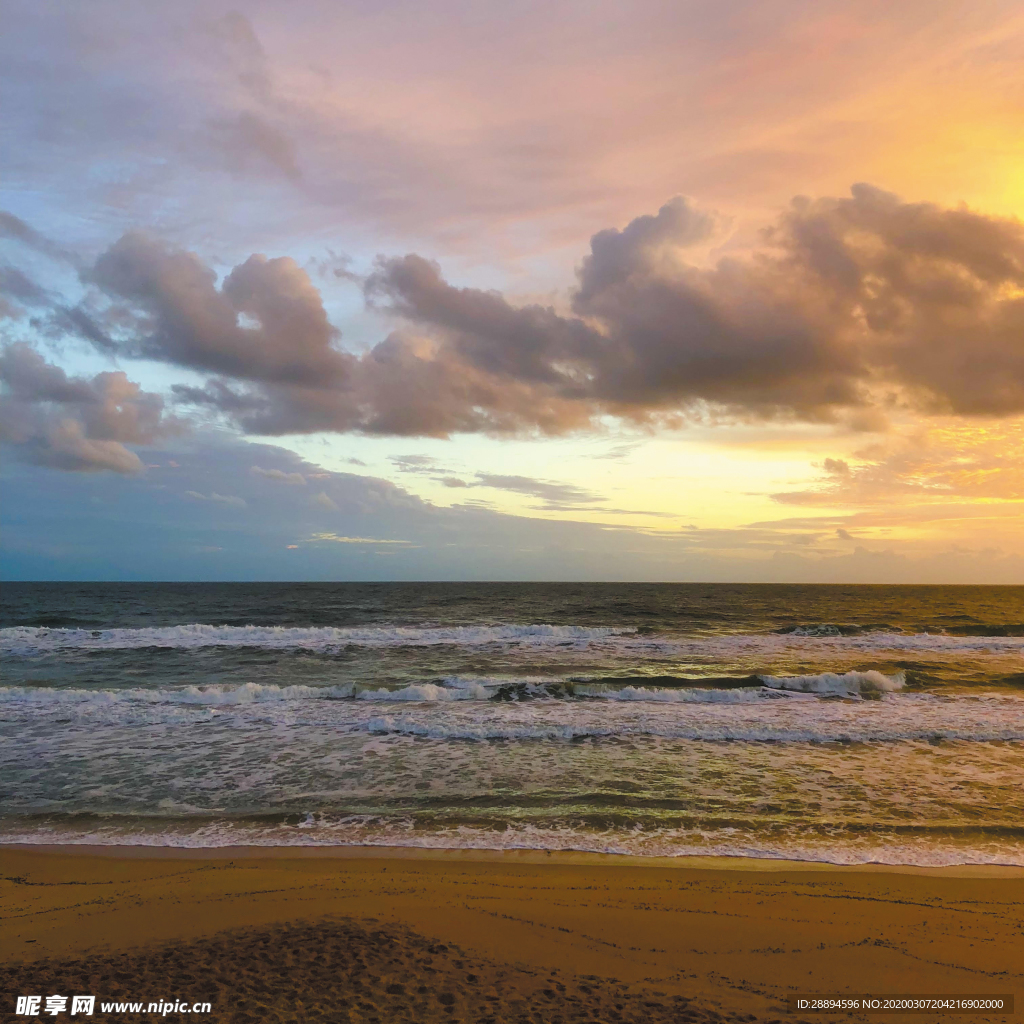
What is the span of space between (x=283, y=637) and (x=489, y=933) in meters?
33.6

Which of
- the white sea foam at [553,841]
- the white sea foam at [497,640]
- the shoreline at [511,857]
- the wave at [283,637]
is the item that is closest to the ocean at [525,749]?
the white sea foam at [553,841]

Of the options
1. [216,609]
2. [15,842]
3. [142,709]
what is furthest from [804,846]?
[216,609]

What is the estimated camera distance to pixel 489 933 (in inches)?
258

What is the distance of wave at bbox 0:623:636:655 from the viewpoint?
34.1 meters

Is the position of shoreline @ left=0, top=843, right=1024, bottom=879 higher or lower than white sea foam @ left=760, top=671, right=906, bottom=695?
higher

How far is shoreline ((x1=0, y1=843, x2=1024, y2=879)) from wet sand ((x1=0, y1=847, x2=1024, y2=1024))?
1.6 inches

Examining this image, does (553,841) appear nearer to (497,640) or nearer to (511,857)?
(511,857)

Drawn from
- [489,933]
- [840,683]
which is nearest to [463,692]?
[840,683]

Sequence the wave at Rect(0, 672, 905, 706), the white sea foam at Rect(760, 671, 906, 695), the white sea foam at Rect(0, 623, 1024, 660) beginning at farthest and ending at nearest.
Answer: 1. the white sea foam at Rect(0, 623, 1024, 660)
2. the white sea foam at Rect(760, 671, 906, 695)
3. the wave at Rect(0, 672, 905, 706)

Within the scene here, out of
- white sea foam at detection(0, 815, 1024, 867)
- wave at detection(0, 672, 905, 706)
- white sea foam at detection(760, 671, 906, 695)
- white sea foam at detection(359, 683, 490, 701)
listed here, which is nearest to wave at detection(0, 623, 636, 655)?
wave at detection(0, 672, 905, 706)

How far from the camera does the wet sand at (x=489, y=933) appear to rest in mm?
5207

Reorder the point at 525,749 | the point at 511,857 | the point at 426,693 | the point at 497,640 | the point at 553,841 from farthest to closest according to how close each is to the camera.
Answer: the point at 497,640 → the point at 426,693 → the point at 525,749 → the point at 553,841 → the point at 511,857

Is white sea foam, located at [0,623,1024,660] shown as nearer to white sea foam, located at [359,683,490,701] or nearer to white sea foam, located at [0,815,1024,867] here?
white sea foam, located at [359,683,490,701]

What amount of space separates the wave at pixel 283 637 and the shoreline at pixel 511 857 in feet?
79.4
